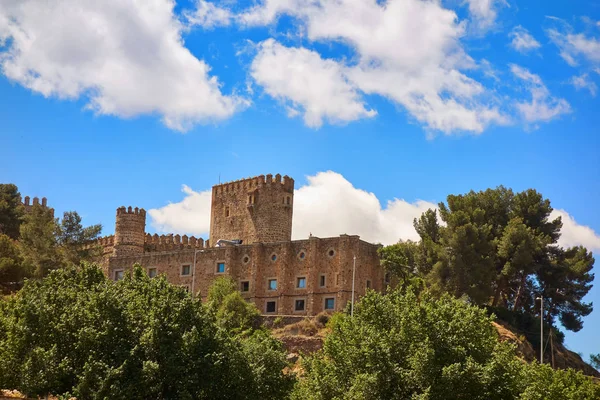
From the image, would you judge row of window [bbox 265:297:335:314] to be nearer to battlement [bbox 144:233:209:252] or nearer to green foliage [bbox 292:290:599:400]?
battlement [bbox 144:233:209:252]

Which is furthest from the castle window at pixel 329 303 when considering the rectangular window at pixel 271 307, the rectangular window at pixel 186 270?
the rectangular window at pixel 186 270

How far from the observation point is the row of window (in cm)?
6638

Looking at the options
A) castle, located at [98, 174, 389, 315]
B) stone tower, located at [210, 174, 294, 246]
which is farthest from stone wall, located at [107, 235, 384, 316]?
stone tower, located at [210, 174, 294, 246]

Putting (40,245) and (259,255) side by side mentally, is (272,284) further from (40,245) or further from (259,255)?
(40,245)

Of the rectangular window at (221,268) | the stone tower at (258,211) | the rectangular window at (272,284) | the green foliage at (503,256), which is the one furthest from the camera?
the stone tower at (258,211)

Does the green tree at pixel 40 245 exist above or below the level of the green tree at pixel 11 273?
above

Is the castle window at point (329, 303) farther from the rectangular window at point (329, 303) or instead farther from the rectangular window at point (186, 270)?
the rectangular window at point (186, 270)

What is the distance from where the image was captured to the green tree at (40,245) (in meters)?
72.9

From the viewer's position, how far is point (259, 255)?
70.3 metres

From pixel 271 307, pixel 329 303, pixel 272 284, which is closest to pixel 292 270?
pixel 272 284

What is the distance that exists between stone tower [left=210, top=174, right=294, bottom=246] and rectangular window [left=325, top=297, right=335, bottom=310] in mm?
11457

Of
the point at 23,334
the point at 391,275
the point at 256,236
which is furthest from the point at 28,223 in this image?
the point at 23,334

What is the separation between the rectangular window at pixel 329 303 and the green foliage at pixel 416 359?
21553 mm

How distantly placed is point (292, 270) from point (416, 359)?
30395 millimetres
